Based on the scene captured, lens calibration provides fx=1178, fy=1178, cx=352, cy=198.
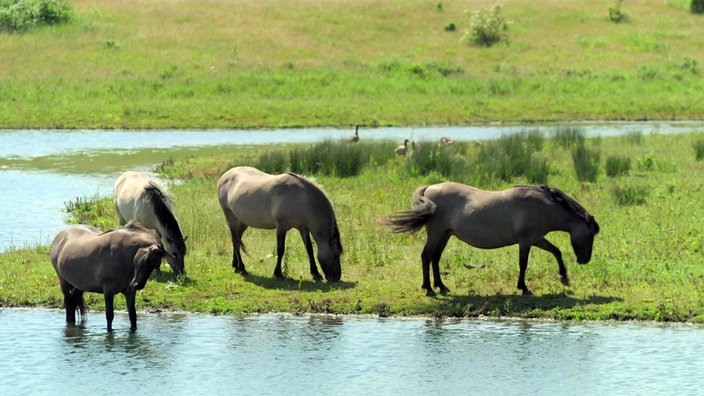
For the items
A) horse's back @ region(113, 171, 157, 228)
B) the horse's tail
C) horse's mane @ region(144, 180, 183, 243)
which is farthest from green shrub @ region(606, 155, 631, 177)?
horse's mane @ region(144, 180, 183, 243)

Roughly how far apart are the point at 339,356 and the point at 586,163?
1372 cm

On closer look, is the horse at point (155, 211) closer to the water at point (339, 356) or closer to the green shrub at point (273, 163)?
the water at point (339, 356)

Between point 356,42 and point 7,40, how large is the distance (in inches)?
617

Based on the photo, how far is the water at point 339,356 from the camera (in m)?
11.7

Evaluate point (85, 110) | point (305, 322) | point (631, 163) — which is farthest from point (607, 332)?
point (85, 110)

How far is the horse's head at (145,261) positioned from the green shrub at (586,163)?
13376 mm

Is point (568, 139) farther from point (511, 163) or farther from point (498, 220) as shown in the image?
point (498, 220)

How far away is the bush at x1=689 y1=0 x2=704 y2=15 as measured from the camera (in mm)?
63281

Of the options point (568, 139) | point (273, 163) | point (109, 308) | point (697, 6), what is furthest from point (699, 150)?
point (697, 6)

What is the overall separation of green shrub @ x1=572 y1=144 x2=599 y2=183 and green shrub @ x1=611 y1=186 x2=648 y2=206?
8.04 ft

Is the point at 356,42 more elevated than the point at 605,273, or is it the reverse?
the point at 356,42

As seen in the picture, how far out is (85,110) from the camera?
1619 inches

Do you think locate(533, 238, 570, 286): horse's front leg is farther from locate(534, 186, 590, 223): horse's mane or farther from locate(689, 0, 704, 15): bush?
locate(689, 0, 704, 15): bush

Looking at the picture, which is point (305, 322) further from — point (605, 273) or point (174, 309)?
point (605, 273)
